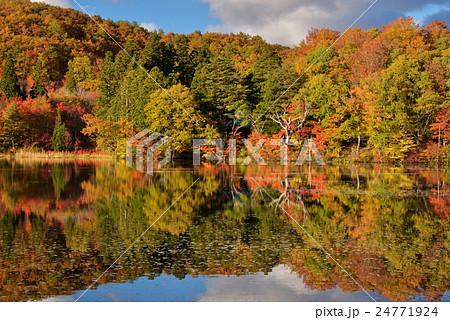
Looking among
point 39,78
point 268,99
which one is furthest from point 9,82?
point 268,99

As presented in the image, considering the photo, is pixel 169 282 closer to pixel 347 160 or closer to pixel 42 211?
pixel 42 211

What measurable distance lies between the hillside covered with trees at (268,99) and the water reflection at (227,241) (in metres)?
16.4

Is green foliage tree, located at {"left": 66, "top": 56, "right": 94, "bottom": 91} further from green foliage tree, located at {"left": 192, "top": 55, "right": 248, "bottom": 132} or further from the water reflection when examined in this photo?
the water reflection

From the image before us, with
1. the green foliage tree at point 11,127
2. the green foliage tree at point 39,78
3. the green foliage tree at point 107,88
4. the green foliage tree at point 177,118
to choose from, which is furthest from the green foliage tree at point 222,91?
the green foliage tree at point 39,78

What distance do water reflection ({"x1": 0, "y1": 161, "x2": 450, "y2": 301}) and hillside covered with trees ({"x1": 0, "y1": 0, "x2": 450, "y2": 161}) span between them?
1640cm

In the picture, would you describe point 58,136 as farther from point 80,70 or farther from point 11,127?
point 80,70

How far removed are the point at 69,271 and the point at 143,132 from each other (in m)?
31.3

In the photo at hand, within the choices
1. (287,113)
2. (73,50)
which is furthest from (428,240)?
(73,50)

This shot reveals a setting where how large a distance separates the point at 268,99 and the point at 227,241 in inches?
1252

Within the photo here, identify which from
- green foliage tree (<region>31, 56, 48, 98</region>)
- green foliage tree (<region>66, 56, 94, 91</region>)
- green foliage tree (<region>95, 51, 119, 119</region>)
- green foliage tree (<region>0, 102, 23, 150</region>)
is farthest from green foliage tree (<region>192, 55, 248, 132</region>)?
green foliage tree (<region>66, 56, 94, 91</region>)

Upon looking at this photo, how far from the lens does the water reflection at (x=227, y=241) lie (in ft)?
23.1

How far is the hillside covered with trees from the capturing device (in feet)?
109

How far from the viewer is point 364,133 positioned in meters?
34.9
